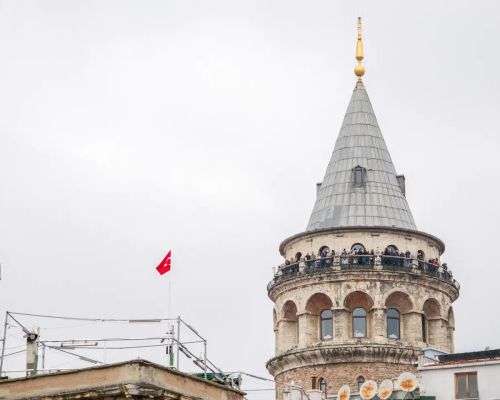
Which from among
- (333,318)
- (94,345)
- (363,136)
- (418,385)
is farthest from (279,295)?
(94,345)

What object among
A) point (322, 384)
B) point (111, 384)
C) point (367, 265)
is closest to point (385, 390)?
point (322, 384)

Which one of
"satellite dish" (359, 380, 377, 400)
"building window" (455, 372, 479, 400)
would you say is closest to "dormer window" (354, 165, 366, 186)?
A: "satellite dish" (359, 380, 377, 400)

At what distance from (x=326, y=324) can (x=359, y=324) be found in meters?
1.92

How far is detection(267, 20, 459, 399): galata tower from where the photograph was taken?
286ft

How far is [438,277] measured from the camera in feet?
295

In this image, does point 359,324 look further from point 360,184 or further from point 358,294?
point 360,184

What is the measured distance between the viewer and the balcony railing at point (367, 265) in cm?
8862

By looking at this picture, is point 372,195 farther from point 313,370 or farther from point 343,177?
point 313,370

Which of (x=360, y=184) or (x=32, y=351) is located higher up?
(x=360, y=184)

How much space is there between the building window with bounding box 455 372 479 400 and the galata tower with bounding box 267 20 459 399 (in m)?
21.0

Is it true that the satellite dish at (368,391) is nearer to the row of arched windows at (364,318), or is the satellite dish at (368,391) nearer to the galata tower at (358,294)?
the galata tower at (358,294)

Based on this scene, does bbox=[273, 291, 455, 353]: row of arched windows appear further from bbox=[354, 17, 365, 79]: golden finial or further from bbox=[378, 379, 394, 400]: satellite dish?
bbox=[378, 379, 394, 400]: satellite dish

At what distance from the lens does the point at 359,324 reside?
88.7 meters

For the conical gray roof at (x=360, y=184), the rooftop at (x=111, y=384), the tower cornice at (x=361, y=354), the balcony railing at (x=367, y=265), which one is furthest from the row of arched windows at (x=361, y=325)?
the rooftop at (x=111, y=384)
